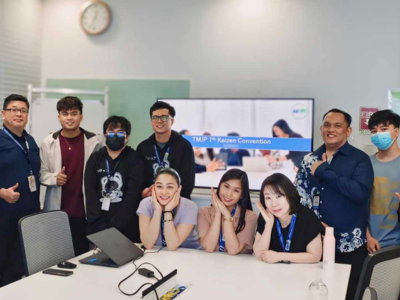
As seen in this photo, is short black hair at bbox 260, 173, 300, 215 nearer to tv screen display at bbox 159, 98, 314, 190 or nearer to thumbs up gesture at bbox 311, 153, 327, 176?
thumbs up gesture at bbox 311, 153, 327, 176

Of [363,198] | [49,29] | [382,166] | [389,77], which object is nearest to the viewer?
[363,198]

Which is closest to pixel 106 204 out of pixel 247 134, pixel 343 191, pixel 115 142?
pixel 115 142

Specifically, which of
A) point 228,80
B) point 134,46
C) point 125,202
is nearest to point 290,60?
point 228,80

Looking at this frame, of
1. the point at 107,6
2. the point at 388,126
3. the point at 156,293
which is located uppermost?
the point at 107,6

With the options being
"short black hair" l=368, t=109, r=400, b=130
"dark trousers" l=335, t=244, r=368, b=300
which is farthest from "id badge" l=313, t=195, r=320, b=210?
"short black hair" l=368, t=109, r=400, b=130

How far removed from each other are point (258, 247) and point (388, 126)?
136cm

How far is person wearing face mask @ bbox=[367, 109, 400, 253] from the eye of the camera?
296cm

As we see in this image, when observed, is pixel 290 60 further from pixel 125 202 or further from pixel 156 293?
pixel 156 293

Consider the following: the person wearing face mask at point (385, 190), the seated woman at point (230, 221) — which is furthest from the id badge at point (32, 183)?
the person wearing face mask at point (385, 190)

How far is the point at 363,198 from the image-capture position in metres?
2.80

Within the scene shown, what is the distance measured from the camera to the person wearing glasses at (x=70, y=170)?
3.40m

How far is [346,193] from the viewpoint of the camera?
279 cm

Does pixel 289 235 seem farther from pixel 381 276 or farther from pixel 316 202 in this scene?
pixel 381 276

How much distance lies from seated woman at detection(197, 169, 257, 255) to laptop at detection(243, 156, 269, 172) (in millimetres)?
1838
